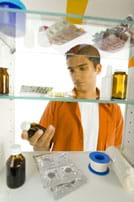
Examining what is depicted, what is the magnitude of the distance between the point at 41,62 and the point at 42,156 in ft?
1.56

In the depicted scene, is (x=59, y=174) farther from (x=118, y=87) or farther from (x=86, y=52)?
(x=86, y=52)

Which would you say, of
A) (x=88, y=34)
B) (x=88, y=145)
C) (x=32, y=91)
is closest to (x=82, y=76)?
(x=88, y=34)

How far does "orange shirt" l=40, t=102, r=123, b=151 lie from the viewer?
966 mm

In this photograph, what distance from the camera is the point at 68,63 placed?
0.78 metres

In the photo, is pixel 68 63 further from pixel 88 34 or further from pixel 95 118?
pixel 95 118

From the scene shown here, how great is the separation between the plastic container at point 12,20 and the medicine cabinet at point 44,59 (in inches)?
0.6

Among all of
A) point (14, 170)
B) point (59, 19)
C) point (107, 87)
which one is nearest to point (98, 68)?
point (107, 87)

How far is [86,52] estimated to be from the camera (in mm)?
751

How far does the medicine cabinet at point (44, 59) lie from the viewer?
550 mm

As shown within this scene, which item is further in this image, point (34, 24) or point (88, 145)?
point (88, 145)

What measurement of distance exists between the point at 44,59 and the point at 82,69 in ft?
0.65

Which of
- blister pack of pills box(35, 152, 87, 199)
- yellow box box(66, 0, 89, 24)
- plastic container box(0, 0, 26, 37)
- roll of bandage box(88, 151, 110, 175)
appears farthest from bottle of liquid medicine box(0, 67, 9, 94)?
yellow box box(66, 0, 89, 24)

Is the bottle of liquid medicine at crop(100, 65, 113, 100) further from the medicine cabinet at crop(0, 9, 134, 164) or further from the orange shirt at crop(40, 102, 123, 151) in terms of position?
the orange shirt at crop(40, 102, 123, 151)

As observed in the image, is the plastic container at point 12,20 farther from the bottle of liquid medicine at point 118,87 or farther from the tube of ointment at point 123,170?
the tube of ointment at point 123,170
